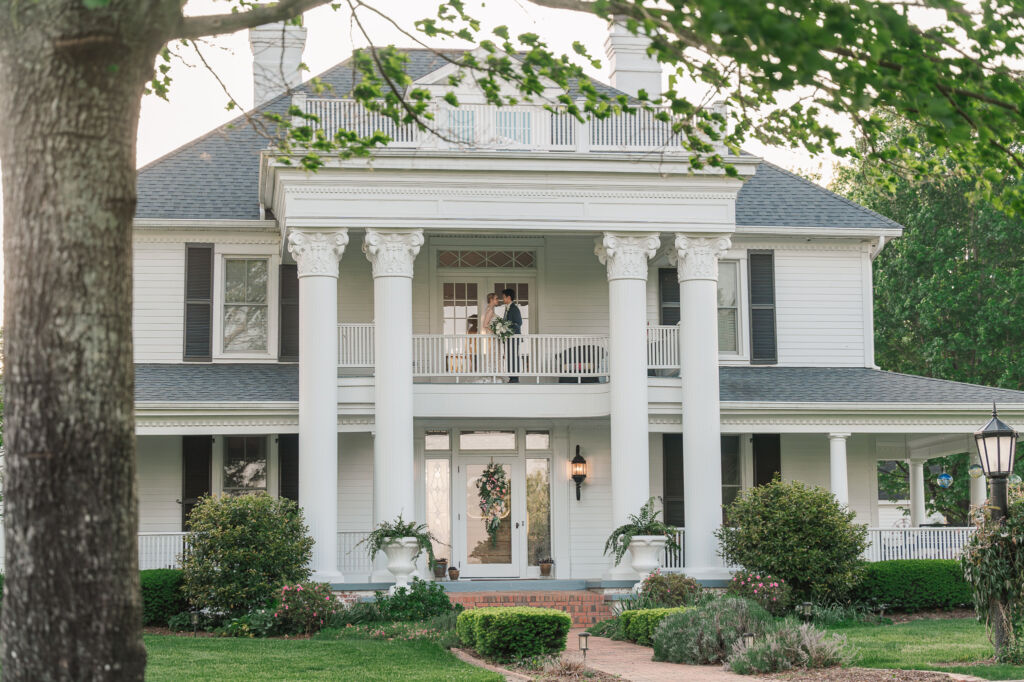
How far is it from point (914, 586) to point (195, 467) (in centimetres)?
1247

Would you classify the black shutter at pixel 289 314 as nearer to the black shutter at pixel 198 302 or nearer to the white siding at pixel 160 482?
the black shutter at pixel 198 302

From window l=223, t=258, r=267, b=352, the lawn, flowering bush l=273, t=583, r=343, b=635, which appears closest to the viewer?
the lawn

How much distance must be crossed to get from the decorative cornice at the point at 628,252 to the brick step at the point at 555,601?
5303 millimetres

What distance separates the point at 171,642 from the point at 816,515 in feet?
32.5

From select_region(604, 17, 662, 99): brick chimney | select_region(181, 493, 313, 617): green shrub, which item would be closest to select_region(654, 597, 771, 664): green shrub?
select_region(181, 493, 313, 617): green shrub

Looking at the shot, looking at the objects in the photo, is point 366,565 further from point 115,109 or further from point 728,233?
point 115,109

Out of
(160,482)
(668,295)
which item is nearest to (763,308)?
(668,295)

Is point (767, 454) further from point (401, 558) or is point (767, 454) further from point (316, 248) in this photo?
point (316, 248)

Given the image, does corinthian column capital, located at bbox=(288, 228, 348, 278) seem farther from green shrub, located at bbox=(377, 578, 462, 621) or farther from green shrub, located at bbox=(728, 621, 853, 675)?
green shrub, located at bbox=(728, 621, 853, 675)

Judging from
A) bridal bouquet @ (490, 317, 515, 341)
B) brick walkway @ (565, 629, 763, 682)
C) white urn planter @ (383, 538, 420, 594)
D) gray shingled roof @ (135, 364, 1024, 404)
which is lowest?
brick walkway @ (565, 629, 763, 682)

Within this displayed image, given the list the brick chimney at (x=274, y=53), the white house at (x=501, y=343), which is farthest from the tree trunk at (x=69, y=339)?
the brick chimney at (x=274, y=53)

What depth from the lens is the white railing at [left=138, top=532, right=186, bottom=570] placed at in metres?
21.2

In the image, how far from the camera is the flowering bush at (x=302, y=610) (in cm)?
1856

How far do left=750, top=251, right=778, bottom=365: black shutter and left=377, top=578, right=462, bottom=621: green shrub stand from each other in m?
8.60
